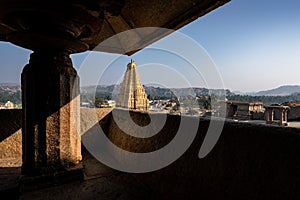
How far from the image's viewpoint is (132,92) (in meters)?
12.8

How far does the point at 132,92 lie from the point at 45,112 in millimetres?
10374

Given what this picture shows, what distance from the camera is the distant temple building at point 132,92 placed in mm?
11748

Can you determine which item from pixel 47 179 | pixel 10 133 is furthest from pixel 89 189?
pixel 10 133

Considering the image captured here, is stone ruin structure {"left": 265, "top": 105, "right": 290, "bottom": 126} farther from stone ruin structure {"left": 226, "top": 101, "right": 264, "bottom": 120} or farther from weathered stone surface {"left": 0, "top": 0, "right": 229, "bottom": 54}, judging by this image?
weathered stone surface {"left": 0, "top": 0, "right": 229, "bottom": 54}

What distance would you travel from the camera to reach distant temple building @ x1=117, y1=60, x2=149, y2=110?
11748mm

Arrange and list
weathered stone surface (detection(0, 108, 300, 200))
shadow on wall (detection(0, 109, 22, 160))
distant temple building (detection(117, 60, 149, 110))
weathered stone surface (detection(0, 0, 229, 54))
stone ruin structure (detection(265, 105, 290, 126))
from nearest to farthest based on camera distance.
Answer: weathered stone surface (detection(0, 108, 300, 200)) < weathered stone surface (detection(0, 0, 229, 54)) < shadow on wall (detection(0, 109, 22, 160)) < stone ruin structure (detection(265, 105, 290, 126)) < distant temple building (detection(117, 60, 149, 110))

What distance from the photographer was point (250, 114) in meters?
11.9

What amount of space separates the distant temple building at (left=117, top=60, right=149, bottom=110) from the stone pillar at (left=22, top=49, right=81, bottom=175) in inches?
329

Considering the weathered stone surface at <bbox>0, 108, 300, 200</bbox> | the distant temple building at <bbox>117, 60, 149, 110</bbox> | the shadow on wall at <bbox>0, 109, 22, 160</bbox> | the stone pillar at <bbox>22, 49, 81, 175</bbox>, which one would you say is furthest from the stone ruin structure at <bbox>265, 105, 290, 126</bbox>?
the shadow on wall at <bbox>0, 109, 22, 160</bbox>

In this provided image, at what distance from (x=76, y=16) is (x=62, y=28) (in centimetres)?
32

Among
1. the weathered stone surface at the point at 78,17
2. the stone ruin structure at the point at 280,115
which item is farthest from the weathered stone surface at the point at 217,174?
the stone ruin structure at the point at 280,115

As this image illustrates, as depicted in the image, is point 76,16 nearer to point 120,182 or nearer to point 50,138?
point 50,138

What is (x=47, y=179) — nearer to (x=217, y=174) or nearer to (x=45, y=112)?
(x=45, y=112)

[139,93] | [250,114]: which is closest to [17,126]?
[139,93]
